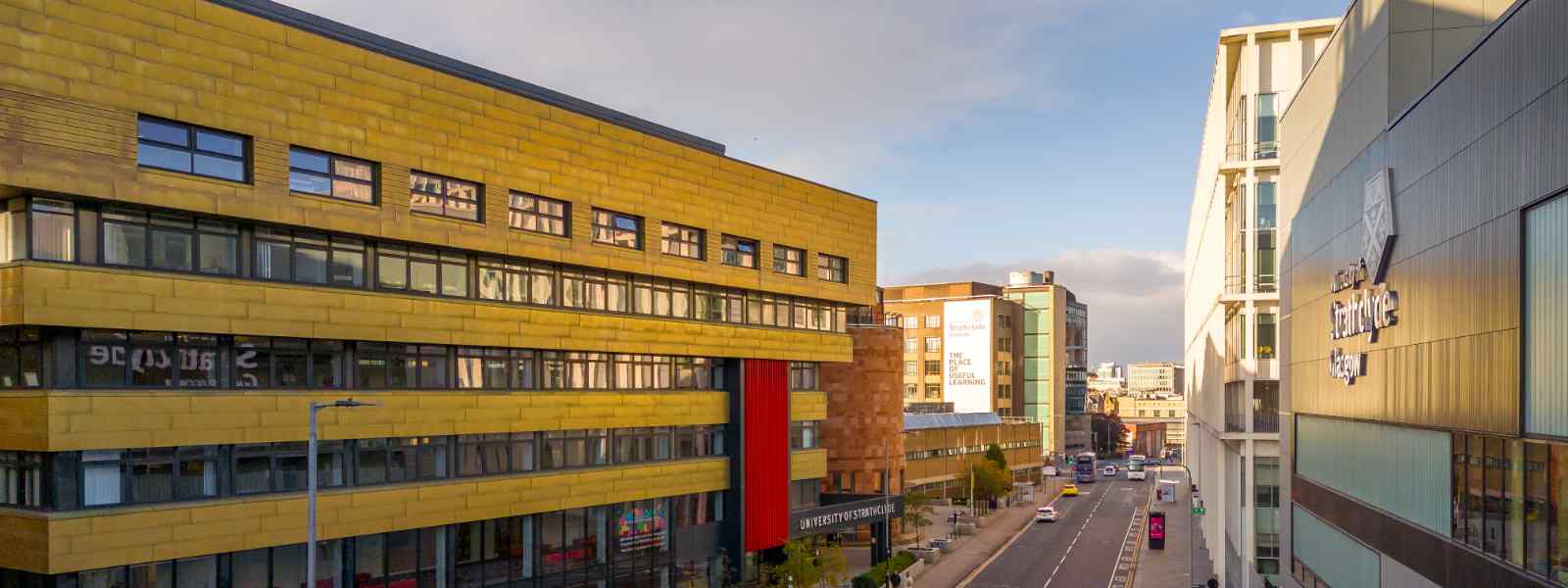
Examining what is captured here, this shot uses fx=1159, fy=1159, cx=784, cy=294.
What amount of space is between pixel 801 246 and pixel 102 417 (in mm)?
32636

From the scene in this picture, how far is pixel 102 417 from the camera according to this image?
28.8m

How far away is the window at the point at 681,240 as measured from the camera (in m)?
47.4

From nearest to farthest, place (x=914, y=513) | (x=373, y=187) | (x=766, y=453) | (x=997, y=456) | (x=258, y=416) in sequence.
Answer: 1. (x=258, y=416)
2. (x=373, y=187)
3. (x=766, y=453)
4. (x=914, y=513)
5. (x=997, y=456)

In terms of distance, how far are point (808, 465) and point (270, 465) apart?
2898 cm

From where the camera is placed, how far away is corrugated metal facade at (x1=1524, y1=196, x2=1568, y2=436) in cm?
1706

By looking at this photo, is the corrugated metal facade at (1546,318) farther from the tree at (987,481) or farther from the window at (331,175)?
the tree at (987,481)

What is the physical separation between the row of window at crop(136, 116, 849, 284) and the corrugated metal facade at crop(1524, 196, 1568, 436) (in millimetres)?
29707

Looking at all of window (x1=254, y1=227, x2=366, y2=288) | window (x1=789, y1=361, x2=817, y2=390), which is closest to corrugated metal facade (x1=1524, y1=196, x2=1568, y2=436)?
window (x1=254, y1=227, x2=366, y2=288)

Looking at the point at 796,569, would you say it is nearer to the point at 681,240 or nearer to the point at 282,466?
the point at 681,240

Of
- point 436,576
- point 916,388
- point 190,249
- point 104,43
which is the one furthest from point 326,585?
point 916,388

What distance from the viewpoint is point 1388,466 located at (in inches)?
1068

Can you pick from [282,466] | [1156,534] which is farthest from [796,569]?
[1156,534]

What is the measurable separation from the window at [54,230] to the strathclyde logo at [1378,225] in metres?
31.1

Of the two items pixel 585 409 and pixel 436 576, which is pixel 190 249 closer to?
pixel 436 576
